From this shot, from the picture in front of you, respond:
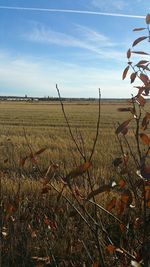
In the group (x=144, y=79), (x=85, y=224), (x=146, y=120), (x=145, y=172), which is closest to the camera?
(x=145, y=172)

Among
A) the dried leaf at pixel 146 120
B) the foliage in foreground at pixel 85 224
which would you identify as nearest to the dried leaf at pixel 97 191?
the foliage in foreground at pixel 85 224

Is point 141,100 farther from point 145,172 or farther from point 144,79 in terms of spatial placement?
point 145,172

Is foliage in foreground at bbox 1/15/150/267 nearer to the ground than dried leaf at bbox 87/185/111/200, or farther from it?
nearer to the ground

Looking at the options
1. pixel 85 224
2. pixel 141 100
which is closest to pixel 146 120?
pixel 141 100

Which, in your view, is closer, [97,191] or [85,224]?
[97,191]

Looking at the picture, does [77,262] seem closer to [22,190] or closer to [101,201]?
[101,201]

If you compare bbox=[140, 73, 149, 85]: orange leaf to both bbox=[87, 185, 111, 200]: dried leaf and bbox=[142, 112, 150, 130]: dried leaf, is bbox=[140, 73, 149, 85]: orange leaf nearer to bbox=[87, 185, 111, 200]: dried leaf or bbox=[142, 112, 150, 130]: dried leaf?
bbox=[142, 112, 150, 130]: dried leaf

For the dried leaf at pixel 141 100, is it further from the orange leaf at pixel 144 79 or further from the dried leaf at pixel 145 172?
the dried leaf at pixel 145 172

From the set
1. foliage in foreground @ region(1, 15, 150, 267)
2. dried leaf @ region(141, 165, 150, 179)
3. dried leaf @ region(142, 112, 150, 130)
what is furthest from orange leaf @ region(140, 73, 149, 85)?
dried leaf @ region(141, 165, 150, 179)

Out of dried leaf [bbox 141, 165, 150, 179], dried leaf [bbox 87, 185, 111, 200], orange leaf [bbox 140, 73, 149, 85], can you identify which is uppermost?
orange leaf [bbox 140, 73, 149, 85]

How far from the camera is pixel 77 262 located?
348cm

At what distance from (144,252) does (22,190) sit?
3.83 m

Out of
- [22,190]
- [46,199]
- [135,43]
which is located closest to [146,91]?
[135,43]

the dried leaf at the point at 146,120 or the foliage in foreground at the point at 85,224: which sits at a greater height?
the dried leaf at the point at 146,120
